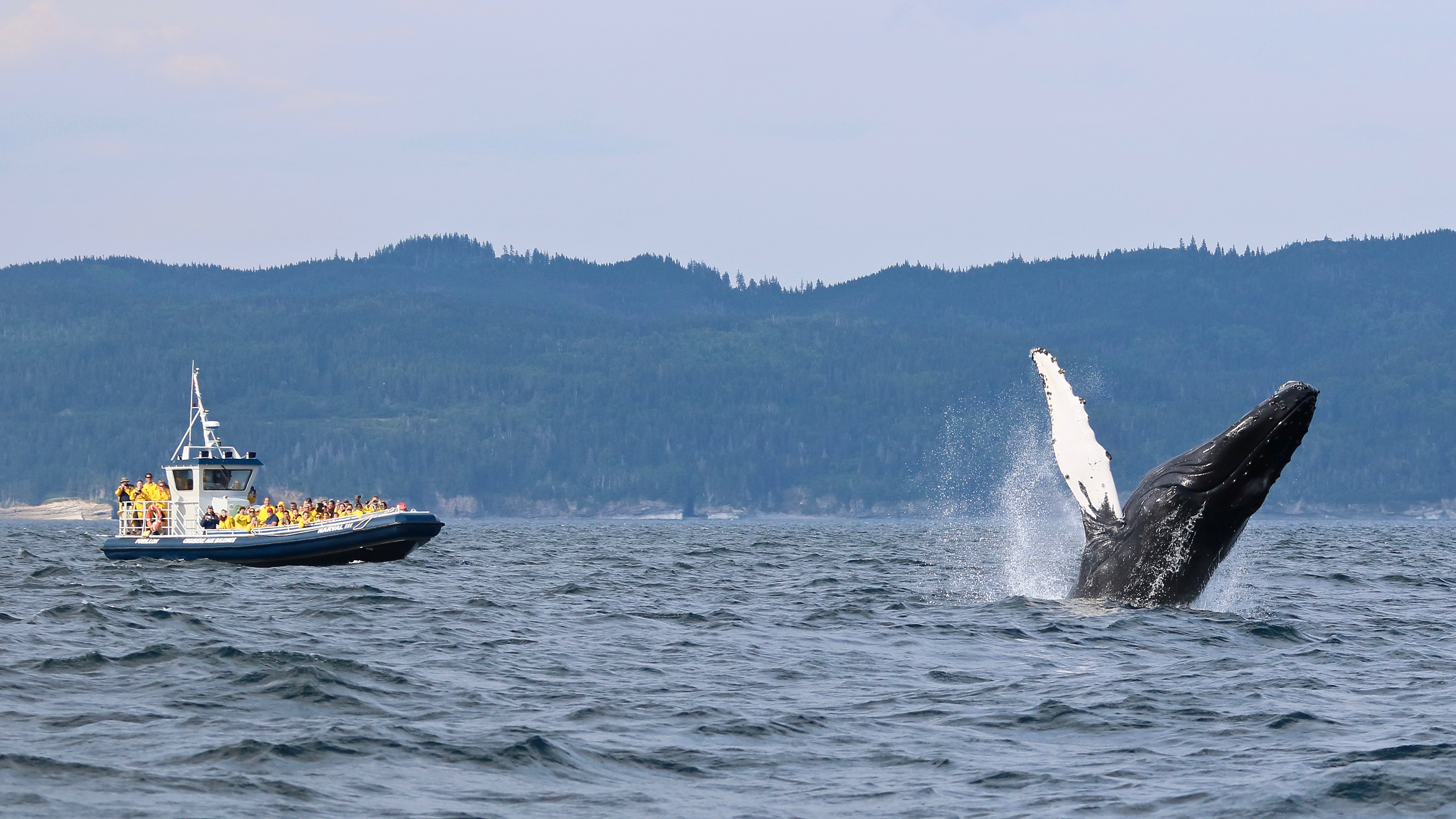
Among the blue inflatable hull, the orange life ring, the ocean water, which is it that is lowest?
the ocean water

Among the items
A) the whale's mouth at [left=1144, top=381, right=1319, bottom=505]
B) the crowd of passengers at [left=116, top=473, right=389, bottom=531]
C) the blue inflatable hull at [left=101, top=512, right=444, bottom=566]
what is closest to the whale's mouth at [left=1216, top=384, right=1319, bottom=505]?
the whale's mouth at [left=1144, top=381, right=1319, bottom=505]

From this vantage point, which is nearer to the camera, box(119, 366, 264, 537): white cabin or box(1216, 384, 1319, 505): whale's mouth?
box(1216, 384, 1319, 505): whale's mouth

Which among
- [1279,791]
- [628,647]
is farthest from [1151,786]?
[628,647]

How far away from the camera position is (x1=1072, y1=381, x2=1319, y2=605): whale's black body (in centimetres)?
1709

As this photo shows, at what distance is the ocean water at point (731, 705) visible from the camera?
1162cm

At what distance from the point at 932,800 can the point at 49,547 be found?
5926cm

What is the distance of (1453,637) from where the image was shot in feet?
68.0

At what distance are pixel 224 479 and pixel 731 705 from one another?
30.8 metres

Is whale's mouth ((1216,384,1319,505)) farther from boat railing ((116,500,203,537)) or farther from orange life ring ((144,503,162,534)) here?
orange life ring ((144,503,162,534))

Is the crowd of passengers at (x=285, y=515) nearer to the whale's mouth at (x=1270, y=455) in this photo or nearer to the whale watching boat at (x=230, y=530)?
the whale watching boat at (x=230, y=530)

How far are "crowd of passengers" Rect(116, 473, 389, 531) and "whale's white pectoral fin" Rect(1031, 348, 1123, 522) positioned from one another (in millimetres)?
24300

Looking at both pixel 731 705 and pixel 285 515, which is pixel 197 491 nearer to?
pixel 285 515

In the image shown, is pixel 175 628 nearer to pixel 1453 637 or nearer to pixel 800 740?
pixel 800 740

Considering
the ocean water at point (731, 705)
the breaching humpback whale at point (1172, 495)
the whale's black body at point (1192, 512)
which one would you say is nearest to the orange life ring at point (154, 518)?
the ocean water at point (731, 705)
